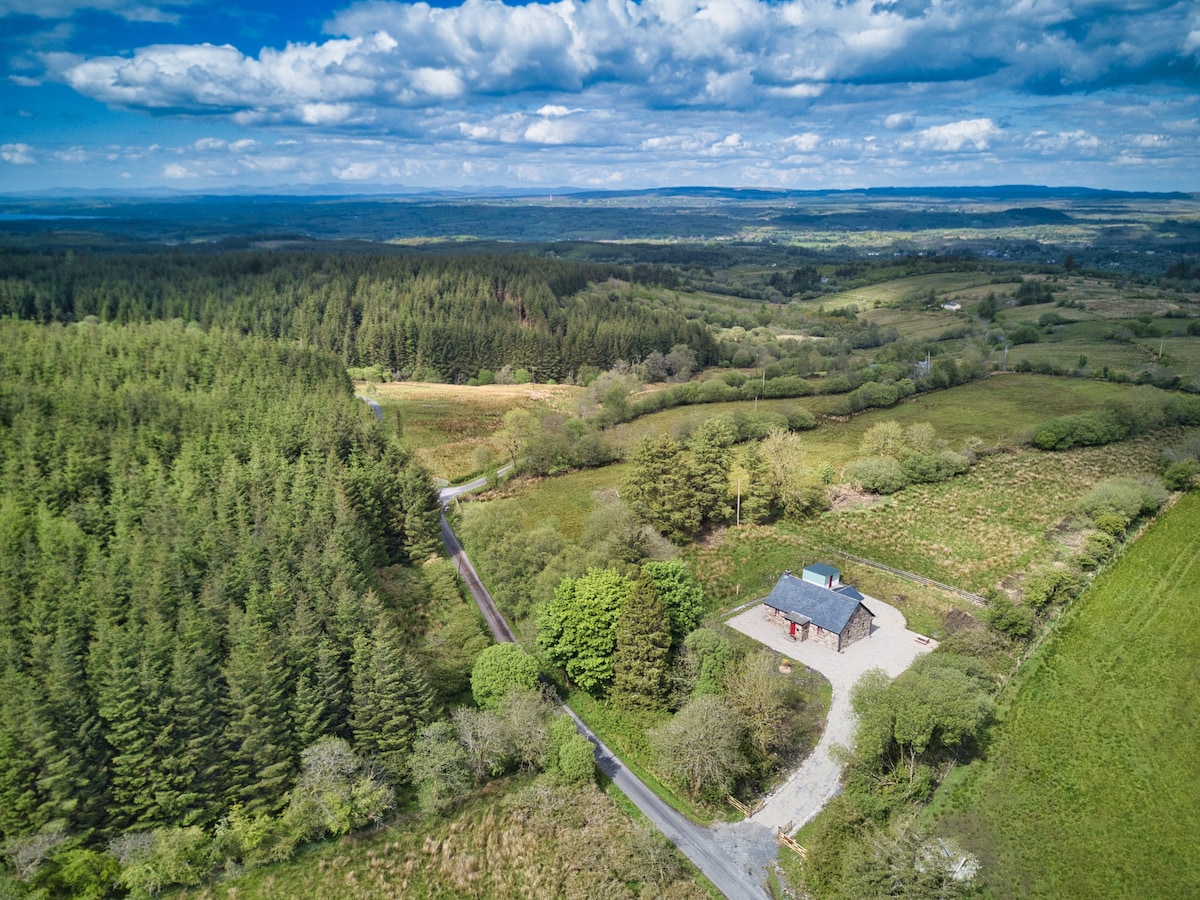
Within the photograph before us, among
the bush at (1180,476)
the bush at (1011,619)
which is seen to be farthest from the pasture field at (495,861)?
the bush at (1180,476)

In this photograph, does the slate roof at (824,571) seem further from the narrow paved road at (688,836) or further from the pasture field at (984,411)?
the pasture field at (984,411)

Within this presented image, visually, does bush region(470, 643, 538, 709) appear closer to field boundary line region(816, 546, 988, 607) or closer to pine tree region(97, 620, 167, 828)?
pine tree region(97, 620, 167, 828)

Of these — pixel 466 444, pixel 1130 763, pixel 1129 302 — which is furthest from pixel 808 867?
pixel 1129 302

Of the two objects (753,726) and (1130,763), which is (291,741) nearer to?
(753,726)

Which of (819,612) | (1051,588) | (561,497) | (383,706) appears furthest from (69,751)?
(1051,588)

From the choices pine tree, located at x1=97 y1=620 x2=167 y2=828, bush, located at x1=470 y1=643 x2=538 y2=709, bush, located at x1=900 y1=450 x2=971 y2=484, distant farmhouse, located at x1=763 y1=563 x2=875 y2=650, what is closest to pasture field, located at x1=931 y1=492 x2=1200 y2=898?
distant farmhouse, located at x1=763 y1=563 x2=875 y2=650

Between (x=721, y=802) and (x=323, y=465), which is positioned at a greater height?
(x=323, y=465)

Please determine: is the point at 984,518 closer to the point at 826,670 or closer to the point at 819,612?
the point at 819,612
